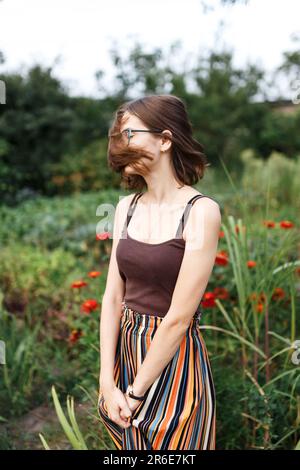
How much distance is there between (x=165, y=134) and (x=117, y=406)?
0.86 metres

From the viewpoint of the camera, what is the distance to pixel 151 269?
1.54 metres

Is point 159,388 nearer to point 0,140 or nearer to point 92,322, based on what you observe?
point 92,322

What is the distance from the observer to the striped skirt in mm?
1551

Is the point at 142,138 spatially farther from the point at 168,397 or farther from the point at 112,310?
the point at 168,397

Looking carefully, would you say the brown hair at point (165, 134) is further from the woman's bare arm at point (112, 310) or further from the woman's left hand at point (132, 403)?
the woman's left hand at point (132, 403)

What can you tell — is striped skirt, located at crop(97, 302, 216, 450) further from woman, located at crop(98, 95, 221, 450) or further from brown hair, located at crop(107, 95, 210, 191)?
brown hair, located at crop(107, 95, 210, 191)

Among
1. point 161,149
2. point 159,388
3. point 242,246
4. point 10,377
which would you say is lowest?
point 10,377

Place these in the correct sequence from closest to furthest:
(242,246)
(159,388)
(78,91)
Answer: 1. (159,388)
2. (242,246)
3. (78,91)

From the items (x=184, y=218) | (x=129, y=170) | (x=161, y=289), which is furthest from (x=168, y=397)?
(x=129, y=170)

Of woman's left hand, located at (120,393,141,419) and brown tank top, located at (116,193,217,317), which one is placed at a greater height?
brown tank top, located at (116,193,217,317)

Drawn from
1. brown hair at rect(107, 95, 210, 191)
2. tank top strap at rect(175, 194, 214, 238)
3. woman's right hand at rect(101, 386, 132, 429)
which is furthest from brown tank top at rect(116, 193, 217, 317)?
woman's right hand at rect(101, 386, 132, 429)

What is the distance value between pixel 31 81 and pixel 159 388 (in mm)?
9910

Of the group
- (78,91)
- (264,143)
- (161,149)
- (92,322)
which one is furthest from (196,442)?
(264,143)

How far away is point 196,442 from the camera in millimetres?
1609
